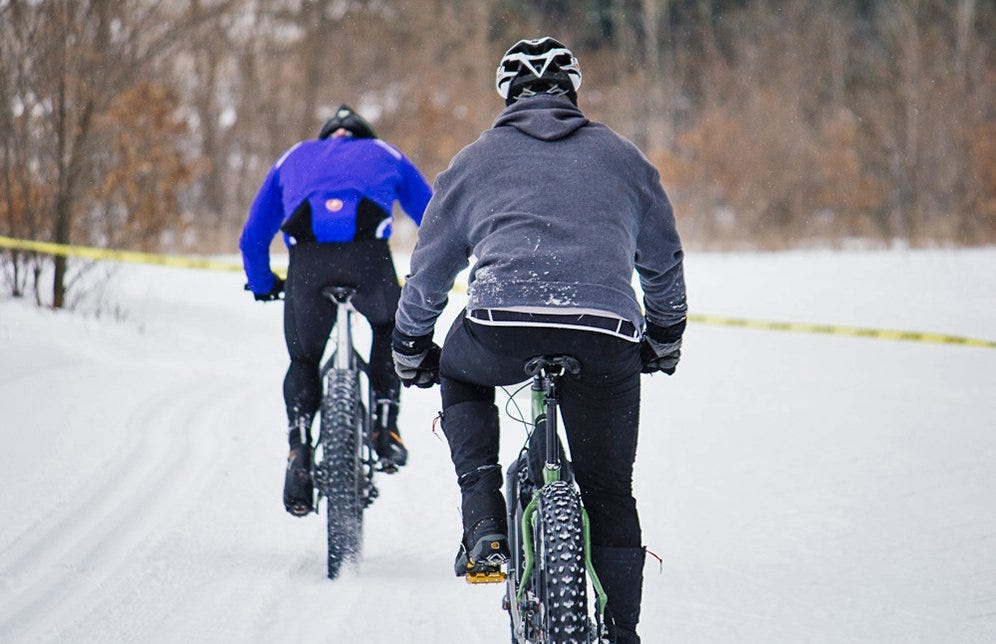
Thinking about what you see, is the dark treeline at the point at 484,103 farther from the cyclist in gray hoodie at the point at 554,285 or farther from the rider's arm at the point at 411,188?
the cyclist in gray hoodie at the point at 554,285

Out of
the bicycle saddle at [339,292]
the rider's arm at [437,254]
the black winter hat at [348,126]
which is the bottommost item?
the bicycle saddle at [339,292]

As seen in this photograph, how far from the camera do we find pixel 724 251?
77.0 feet

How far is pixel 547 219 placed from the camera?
10.3 feet

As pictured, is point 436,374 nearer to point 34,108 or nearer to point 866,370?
point 866,370

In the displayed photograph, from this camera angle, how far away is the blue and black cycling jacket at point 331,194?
5074 mm

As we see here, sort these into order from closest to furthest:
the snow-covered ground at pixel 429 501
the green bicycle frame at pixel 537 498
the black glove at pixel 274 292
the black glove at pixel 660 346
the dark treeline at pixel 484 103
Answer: the green bicycle frame at pixel 537 498, the black glove at pixel 660 346, the snow-covered ground at pixel 429 501, the black glove at pixel 274 292, the dark treeline at pixel 484 103

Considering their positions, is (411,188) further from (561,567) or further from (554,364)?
(561,567)

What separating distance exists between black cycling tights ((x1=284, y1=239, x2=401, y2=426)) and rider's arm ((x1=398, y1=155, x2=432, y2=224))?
27 cm

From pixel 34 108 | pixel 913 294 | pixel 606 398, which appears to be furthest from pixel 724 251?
pixel 606 398

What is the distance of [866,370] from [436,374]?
7.47 meters

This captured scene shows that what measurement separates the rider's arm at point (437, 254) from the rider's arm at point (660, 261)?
0.52 meters

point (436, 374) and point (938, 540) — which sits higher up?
point (436, 374)

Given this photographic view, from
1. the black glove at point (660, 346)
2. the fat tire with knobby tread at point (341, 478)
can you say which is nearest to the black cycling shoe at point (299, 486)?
the fat tire with knobby tread at point (341, 478)

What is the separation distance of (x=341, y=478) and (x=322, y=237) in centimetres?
104
